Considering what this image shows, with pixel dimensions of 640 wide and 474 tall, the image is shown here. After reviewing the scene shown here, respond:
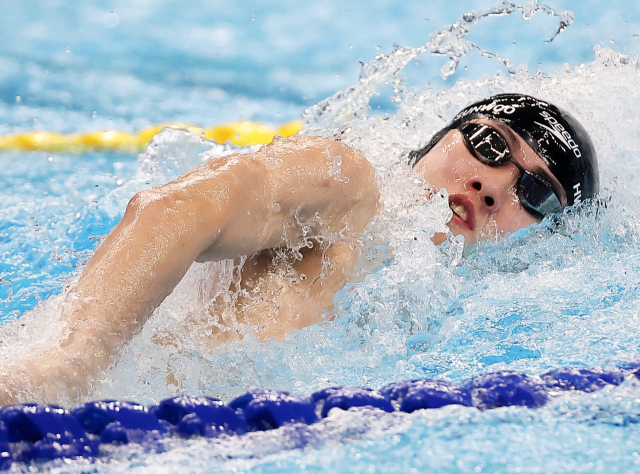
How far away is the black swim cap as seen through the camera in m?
1.64

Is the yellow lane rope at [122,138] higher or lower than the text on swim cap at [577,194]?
higher

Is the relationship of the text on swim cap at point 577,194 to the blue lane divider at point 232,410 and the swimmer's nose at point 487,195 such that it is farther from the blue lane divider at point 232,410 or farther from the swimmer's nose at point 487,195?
the blue lane divider at point 232,410

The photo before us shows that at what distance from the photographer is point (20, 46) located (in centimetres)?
366

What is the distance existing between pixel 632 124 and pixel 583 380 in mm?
1625

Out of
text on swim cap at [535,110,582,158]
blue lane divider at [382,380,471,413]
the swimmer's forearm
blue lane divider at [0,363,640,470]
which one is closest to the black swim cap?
text on swim cap at [535,110,582,158]

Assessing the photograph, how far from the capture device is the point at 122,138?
11.4 feet

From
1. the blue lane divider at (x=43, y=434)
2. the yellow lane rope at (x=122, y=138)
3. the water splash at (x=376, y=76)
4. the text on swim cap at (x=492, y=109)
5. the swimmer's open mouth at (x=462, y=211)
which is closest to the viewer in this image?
the blue lane divider at (x=43, y=434)

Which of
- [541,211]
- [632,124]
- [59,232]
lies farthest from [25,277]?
[632,124]

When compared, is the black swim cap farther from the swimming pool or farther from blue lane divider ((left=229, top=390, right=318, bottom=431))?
blue lane divider ((left=229, top=390, right=318, bottom=431))

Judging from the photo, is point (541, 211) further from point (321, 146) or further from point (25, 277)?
point (25, 277)

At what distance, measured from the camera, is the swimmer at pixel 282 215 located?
88 centimetres

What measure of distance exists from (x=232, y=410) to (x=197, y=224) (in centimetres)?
28

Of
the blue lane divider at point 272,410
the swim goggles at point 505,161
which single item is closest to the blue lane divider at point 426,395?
the blue lane divider at point 272,410

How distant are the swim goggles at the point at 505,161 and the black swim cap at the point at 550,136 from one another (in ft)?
0.17
